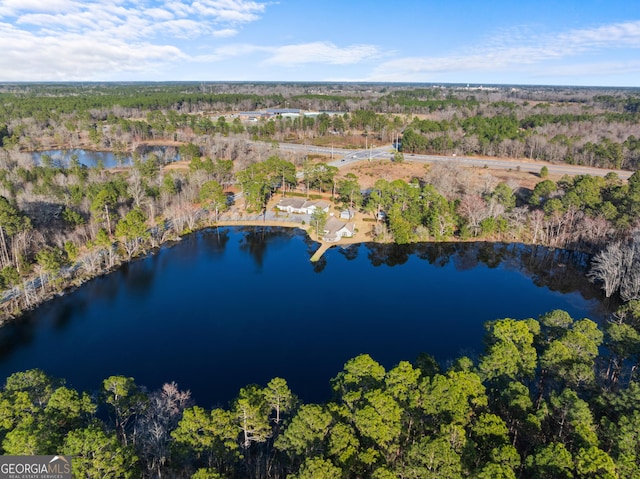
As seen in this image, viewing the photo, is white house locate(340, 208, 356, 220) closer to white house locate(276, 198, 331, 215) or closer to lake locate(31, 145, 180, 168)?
white house locate(276, 198, 331, 215)

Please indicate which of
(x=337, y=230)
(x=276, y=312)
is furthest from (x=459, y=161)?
(x=276, y=312)

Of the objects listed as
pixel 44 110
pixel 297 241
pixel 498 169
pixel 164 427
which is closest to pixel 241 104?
pixel 44 110

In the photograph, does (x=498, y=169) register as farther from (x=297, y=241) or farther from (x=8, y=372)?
(x=8, y=372)

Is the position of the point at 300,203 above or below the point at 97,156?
below

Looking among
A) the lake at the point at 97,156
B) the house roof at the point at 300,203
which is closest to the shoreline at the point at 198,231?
the house roof at the point at 300,203

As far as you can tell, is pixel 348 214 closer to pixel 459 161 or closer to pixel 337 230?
pixel 337 230
